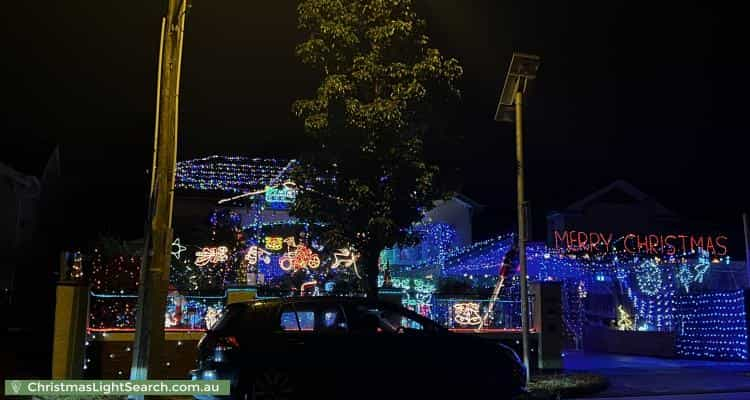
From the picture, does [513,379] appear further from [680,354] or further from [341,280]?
[680,354]

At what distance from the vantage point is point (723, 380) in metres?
13.5

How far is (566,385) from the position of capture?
1200cm

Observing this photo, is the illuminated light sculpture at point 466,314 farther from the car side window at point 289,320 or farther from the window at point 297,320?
the car side window at point 289,320

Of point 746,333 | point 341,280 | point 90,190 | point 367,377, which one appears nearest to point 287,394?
point 367,377

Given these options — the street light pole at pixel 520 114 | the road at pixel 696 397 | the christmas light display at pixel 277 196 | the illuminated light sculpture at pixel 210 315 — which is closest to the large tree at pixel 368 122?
the street light pole at pixel 520 114

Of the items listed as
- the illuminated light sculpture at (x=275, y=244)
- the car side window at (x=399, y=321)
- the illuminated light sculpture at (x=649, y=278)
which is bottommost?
the car side window at (x=399, y=321)

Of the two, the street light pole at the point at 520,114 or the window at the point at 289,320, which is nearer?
the window at the point at 289,320

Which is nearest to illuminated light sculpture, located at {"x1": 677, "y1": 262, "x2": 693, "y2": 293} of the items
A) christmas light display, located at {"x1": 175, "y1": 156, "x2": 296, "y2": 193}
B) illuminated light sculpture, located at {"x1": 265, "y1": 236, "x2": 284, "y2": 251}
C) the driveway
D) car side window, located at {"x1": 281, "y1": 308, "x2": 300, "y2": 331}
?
the driveway

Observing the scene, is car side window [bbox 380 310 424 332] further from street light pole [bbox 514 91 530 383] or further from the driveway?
the driveway

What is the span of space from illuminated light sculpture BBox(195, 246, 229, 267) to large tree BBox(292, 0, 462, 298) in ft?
19.0

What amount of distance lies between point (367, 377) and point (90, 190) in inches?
1010

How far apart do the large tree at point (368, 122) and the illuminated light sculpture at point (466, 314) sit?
8.84ft

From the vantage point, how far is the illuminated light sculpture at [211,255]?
698 inches

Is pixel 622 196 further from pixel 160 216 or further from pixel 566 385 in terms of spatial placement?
pixel 160 216
